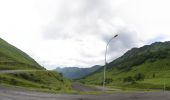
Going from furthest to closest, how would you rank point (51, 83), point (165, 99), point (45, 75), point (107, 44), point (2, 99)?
1. point (45, 75)
2. point (51, 83)
3. point (107, 44)
4. point (165, 99)
5. point (2, 99)

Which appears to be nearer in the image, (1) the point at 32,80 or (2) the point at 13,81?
(2) the point at 13,81

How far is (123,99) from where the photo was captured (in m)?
36.6

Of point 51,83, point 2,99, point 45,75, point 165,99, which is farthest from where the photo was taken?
point 45,75

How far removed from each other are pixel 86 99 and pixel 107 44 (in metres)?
27.6

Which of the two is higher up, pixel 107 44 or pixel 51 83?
pixel 107 44

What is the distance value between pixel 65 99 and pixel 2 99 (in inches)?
276

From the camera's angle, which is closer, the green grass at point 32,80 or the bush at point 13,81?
the bush at point 13,81

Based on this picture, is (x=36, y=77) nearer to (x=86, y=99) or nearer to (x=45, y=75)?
(x=45, y=75)

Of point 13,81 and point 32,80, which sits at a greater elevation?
point 32,80

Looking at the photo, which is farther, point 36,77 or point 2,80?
point 36,77

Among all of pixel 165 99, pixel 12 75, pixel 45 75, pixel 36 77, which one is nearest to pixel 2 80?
pixel 12 75

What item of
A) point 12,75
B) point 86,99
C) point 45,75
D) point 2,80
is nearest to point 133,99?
point 86,99

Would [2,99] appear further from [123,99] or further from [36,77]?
[36,77]

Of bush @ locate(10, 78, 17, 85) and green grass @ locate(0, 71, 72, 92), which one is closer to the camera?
bush @ locate(10, 78, 17, 85)
